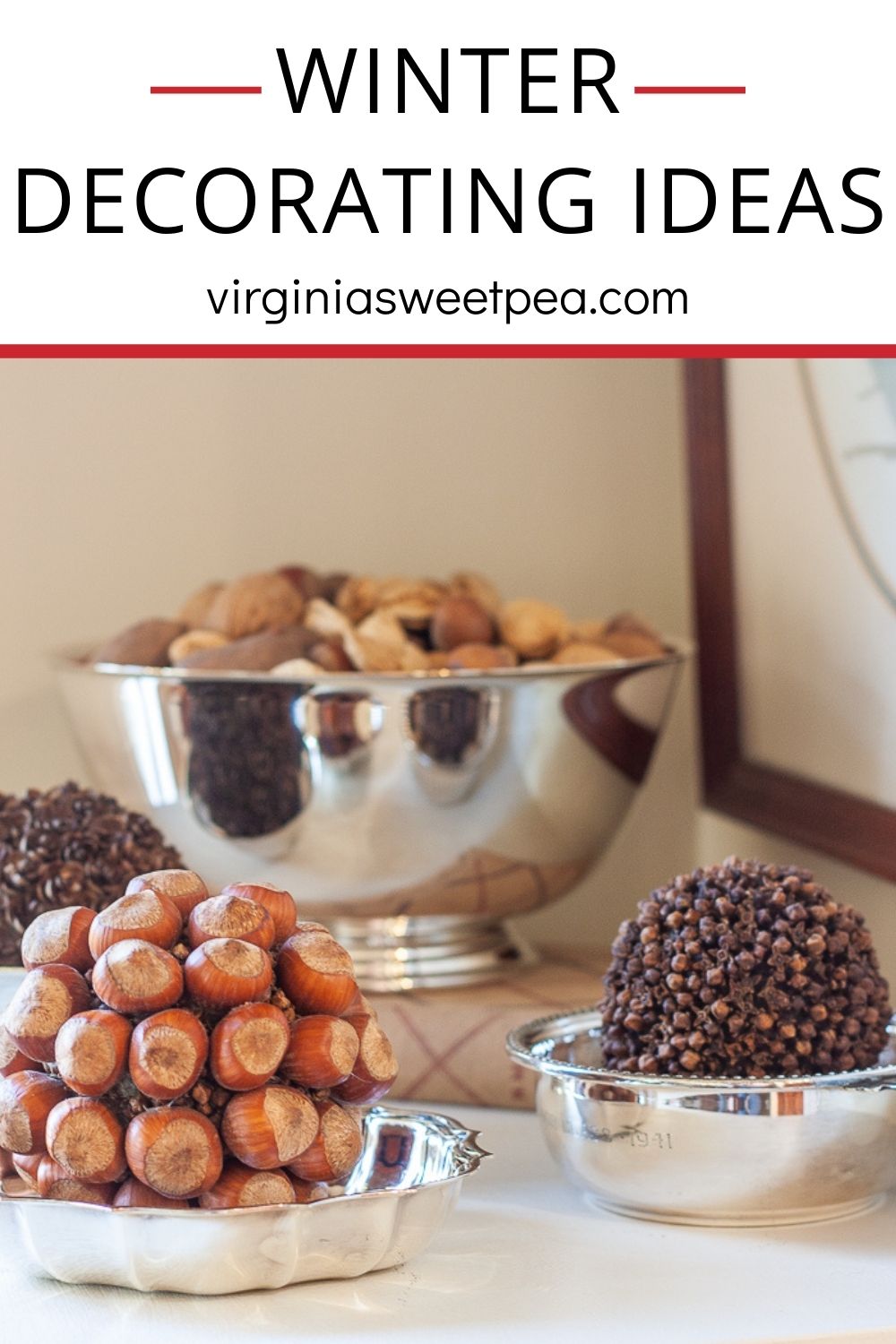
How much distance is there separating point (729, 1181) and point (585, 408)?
1.87 ft

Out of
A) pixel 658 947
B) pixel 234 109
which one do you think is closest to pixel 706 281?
pixel 234 109

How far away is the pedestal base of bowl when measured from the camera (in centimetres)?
82

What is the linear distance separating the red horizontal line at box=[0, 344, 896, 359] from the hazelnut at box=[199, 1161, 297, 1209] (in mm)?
462

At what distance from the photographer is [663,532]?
1.05 meters

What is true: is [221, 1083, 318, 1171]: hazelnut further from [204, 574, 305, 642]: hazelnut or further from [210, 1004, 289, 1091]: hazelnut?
[204, 574, 305, 642]: hazelnut

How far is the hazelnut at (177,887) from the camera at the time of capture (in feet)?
1.77

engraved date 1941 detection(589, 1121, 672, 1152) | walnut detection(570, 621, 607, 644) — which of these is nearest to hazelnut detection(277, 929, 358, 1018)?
engraved date 1941 detection(589, 1121, 672, 1152)

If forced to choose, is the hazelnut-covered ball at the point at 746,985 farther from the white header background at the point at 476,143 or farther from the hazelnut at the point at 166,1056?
the white header background at the point at 476,143

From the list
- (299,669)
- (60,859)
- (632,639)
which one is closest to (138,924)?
(60,859)

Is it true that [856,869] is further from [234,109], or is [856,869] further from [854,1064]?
[234,109]

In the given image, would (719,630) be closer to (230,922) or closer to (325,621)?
(325,621)

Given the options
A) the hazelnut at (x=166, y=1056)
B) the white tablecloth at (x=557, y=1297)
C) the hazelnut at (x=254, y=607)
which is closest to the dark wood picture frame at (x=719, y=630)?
the hazelnut at (x=254, y=607)

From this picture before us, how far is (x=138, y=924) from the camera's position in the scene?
52cm

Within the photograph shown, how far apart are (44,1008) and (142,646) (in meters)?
0.33
